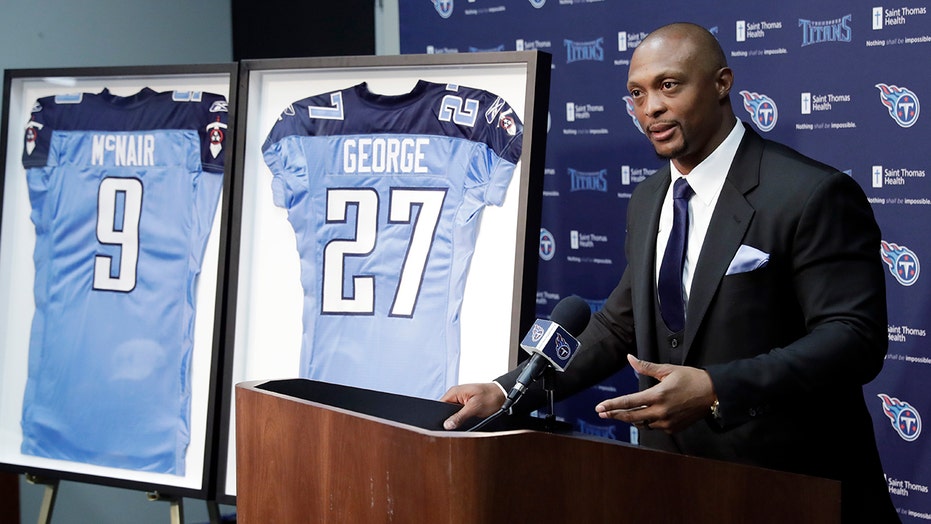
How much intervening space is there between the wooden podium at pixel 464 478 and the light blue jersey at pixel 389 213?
3.70 ft

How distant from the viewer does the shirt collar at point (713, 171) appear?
7.45ft

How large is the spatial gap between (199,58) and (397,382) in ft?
8.20

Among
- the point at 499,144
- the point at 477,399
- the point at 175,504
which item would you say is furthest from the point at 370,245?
the point at 477,399

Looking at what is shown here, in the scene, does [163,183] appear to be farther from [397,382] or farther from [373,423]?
[373,423]

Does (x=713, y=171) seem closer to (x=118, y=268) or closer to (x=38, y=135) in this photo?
(x=118, y=268)

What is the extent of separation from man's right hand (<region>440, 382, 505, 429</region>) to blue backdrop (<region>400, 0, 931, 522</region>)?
1.66m

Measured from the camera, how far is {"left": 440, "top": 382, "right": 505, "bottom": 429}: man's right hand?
1.93 meters

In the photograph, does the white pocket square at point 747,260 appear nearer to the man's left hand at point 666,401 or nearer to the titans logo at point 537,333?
the man's left hand at point 666,401

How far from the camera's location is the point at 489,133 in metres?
2.90

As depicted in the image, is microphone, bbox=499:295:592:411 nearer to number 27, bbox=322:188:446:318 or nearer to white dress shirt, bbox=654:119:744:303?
white dress shirt, bbox=654:119:744:303

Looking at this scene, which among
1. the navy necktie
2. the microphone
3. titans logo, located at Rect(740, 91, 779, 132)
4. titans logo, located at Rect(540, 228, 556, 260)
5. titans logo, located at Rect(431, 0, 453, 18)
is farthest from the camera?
titans logo, located at Rect(431, 0, 453, 18)

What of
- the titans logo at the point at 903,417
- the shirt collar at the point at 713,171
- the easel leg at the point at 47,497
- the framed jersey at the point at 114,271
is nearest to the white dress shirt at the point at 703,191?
the shirt collar at the point at 713,171

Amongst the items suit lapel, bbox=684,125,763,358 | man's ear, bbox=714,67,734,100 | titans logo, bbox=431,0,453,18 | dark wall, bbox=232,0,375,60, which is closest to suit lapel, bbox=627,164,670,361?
suit lapel, bbox=684,125,763,358

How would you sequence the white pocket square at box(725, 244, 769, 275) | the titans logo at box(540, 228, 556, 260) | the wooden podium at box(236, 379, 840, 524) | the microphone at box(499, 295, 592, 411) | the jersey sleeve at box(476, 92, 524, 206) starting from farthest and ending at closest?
the titans logo at box(540, 228, 556, 260) < the jersey sleeve at box(476, 92, 524, 206) < the white pocket square at box(725, 244, 769, 275) < the microphone at box(499, 295, 592, 411) < the wooden podium at box(236, 379, 840, 524)
